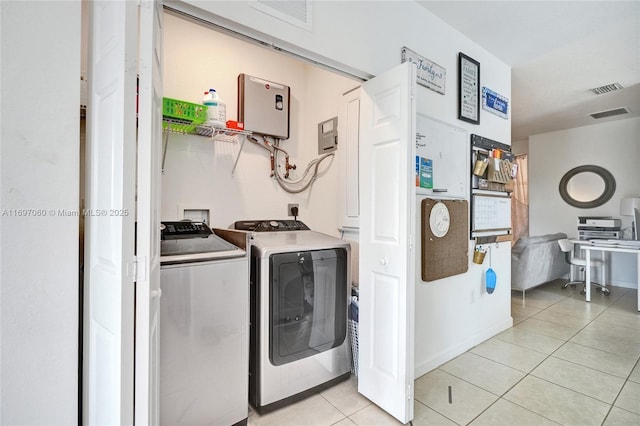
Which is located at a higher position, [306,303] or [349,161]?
[349,161]

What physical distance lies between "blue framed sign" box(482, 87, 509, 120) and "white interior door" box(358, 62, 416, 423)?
1.52m

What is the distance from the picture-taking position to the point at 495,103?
2.87m

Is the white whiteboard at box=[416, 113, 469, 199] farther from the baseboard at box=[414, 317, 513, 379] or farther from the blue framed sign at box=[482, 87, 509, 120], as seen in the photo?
the baseboard at box=[414, 317, 513, 379]

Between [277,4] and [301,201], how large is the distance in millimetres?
1585

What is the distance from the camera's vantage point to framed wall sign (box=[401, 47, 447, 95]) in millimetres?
2088

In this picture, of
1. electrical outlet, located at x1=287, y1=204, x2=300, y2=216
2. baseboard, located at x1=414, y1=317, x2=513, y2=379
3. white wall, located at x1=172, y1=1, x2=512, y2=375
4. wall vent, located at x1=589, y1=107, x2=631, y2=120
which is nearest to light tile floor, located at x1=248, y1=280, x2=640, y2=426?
baseboard, located at x1=414, y1=317, x2=513, y2=379

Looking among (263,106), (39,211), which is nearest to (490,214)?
(263,106)

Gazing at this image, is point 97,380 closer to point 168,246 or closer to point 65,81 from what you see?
point 168,246

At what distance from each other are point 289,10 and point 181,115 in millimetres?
879

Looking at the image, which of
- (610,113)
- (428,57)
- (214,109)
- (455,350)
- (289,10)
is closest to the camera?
(289,10)

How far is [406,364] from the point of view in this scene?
1650mm

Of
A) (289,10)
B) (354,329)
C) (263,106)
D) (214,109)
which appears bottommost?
(354,329)

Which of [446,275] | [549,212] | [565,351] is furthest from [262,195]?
[549,212]

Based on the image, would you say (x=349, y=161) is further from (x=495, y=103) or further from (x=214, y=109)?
(x=495, y=103)
